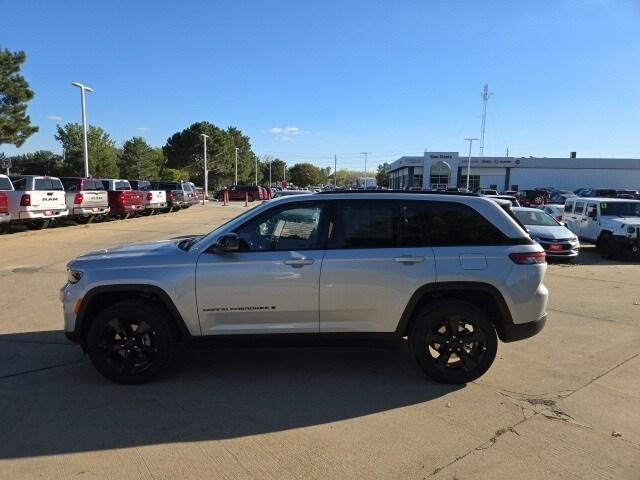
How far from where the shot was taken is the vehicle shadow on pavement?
12.5 feet

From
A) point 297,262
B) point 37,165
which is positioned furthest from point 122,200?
point 37,165

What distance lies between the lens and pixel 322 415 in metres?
4.09

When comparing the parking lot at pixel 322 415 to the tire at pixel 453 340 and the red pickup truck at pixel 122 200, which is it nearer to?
the tire at pixel 453 340

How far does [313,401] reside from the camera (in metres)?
4.35

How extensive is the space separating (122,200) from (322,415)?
2139 centimetres

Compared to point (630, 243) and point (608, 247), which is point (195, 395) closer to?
point (630, 243)

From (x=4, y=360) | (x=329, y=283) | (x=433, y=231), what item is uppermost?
(x=433, y=231)

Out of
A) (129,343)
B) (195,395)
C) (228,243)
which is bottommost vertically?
(195,395)

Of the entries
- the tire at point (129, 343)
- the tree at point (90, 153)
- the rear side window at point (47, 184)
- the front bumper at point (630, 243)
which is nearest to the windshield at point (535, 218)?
the front bumper at point (630, 243)

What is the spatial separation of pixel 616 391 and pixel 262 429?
3185 millimetres

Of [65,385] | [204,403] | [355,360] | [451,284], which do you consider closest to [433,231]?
[451,284]

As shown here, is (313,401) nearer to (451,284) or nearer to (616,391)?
(451,284)

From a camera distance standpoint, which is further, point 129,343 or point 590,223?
point 590,223

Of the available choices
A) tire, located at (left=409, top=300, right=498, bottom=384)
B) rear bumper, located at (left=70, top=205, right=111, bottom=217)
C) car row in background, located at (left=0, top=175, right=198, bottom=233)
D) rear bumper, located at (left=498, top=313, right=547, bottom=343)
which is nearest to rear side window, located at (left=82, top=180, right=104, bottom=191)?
car row in background, located at (left=0, top=175, right=198, bottom=233)
